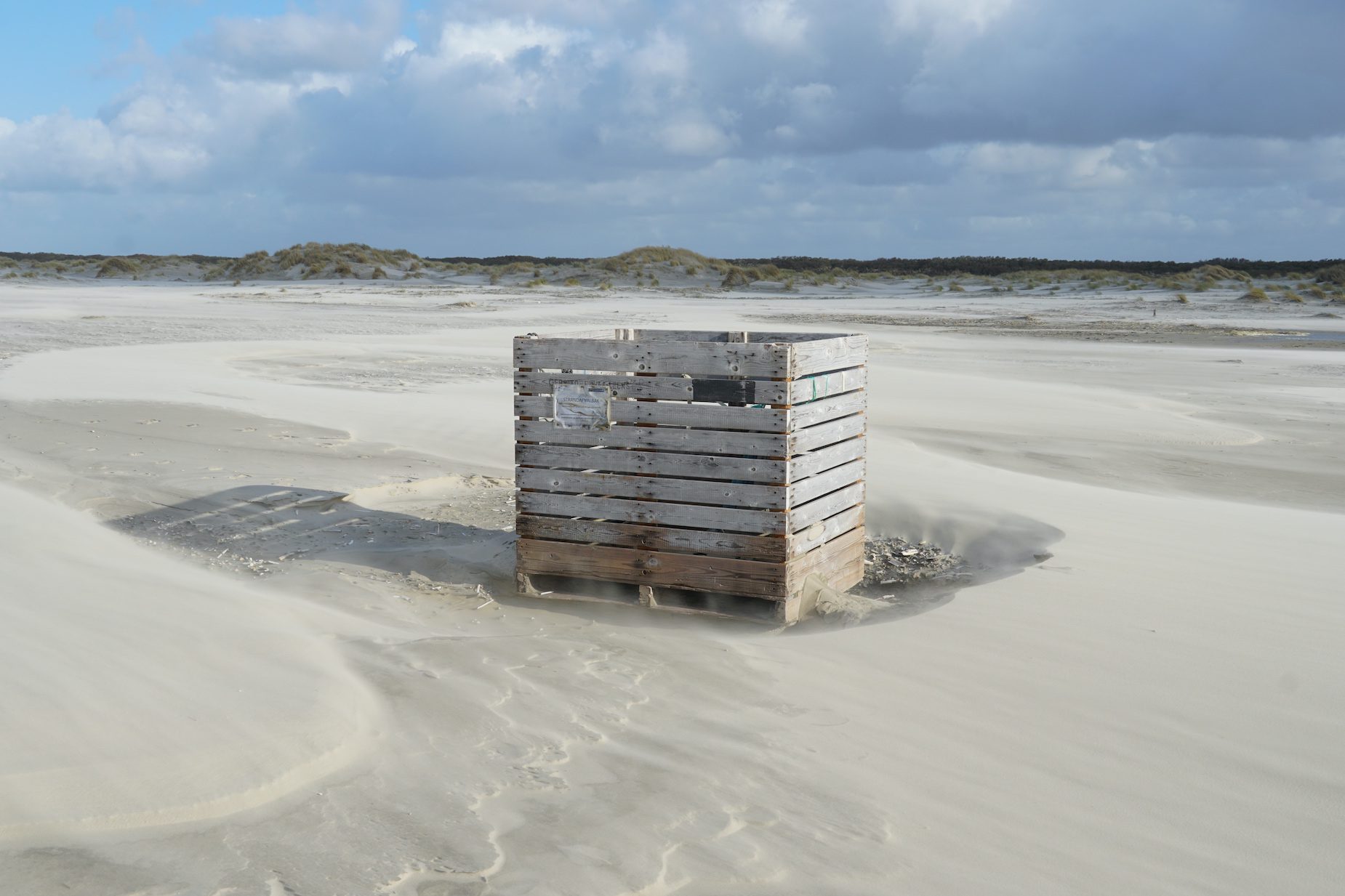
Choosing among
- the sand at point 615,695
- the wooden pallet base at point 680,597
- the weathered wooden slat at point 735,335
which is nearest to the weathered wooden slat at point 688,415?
the wooden pallet base at point 680,597

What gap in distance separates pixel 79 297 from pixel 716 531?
129ft

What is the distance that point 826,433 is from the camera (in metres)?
6.56

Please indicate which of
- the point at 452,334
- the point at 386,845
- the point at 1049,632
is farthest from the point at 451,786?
the point at 452,334

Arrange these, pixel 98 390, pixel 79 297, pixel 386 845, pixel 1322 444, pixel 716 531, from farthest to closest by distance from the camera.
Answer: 1. pixel 79 297
2. pixel 98 390
3. pixel 1322 444
4. pixel 716 531
5. pixel 386 845

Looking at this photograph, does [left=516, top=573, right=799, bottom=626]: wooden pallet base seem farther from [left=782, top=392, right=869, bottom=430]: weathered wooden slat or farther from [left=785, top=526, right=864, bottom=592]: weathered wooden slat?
[left=782, top=392, right=869, bottom=430]: weathered wooden slat

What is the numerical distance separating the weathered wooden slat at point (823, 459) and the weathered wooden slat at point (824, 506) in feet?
0.54

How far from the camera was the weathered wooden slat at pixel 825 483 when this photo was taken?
630 centimetres

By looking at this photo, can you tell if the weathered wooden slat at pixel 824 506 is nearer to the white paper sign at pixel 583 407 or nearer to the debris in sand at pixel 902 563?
the debris in sand at pixel 902 563

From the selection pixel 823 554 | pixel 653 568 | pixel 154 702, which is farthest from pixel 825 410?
pixel 154 702

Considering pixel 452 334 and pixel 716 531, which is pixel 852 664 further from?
pixel 452 334

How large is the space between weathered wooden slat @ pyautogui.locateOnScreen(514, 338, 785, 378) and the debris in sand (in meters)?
1.55

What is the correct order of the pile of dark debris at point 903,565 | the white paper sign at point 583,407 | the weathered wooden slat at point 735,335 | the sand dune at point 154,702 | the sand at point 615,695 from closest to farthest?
the sand at point 615,695
the sand dune at point 154,702
the white paper sign at point 583,407
the pile of dark debris at point 903,565
the weathered wooden slat at point 735,335

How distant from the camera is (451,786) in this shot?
3.99m

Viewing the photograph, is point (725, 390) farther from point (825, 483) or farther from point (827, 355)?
point (825, 483)
